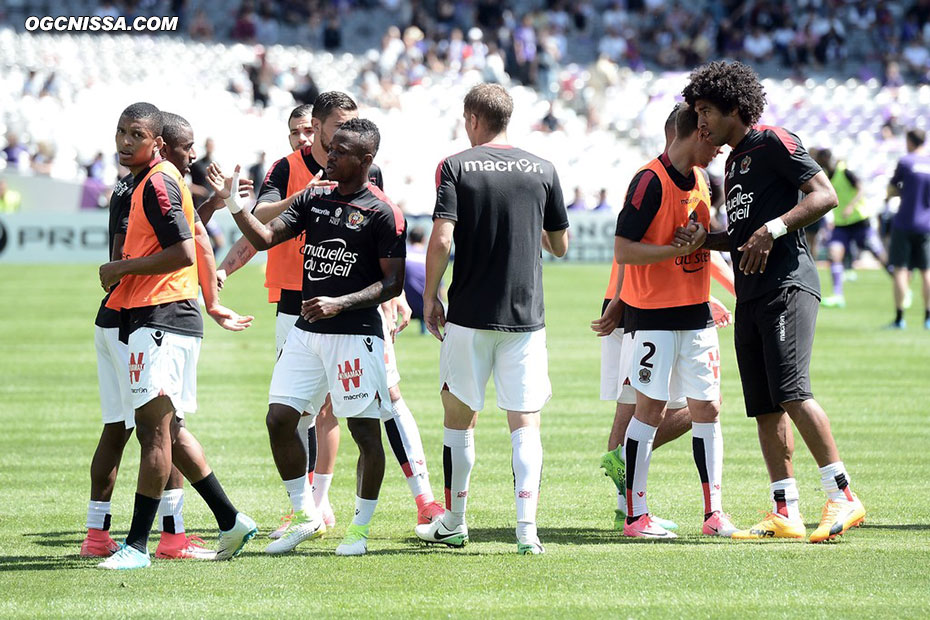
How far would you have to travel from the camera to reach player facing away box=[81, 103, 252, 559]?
688 centimetres

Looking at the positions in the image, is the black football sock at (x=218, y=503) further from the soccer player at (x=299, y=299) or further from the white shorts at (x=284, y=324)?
the white shorts at (x=284, y=324)

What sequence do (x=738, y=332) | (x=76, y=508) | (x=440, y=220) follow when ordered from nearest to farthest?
(x=440, y=220)
(x=738, y=332)
(x=76, y=508)

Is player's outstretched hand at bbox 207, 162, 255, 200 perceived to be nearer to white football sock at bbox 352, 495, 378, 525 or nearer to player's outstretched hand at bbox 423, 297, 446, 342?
player's outstretched hand at bbox 423, 297, 446, 342

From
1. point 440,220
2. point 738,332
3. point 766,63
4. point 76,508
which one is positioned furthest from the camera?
point 766,63

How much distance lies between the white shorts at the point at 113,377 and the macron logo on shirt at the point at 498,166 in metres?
2.08

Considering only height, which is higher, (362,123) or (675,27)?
(675,27)

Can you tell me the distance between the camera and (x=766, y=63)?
45.1 metres

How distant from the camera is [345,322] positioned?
7.08m

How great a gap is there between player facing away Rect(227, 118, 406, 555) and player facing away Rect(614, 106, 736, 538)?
1.45m

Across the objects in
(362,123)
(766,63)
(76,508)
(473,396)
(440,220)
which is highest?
(766,63)

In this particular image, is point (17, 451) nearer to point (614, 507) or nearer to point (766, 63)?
point (614, 507)

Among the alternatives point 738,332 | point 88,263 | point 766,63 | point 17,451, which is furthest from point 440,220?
point 766,63

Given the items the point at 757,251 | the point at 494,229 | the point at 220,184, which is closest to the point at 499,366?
the point at 494,229

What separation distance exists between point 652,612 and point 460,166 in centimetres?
264
